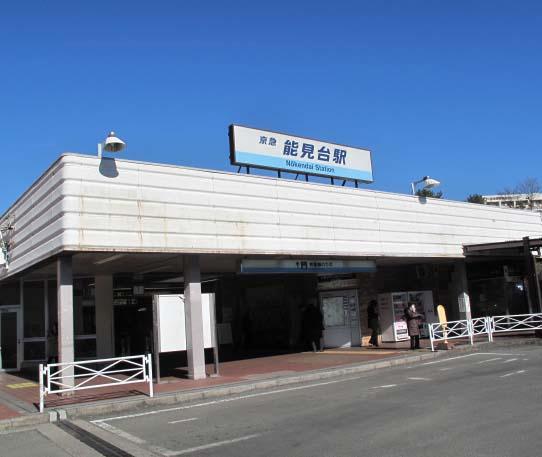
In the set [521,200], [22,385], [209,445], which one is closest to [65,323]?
[22,385]

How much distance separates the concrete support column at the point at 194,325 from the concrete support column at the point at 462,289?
13.2 meters

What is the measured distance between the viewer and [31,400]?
12.3 meters

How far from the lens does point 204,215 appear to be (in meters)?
15.0

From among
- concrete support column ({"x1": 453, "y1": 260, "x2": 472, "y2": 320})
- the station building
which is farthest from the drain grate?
concrete support column ({"x1": 453, "y1": 260, "x2": 472, "y2": 320})

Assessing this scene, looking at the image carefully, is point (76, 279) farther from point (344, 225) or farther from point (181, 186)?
point (344, 225)

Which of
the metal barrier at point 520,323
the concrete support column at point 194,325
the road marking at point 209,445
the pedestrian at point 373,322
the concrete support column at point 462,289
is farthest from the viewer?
the concrete support column at point 462,289

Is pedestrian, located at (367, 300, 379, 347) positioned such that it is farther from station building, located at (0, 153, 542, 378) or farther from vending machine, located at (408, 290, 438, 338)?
vending machine, located at (408, 290, 438, 338)

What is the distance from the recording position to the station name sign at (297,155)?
17906mm

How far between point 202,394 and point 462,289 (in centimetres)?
1502

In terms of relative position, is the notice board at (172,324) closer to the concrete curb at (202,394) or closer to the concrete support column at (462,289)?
the concrete curb at (202,394)

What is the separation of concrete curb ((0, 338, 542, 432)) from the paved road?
0.63 m

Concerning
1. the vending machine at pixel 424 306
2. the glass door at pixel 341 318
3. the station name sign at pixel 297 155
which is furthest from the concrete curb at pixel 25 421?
the vending machine at pixel 424 306

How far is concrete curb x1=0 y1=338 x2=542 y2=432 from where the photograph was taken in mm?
10281

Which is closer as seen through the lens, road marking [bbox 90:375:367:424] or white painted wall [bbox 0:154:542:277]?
road marking [bbox 90:375:367:424]
